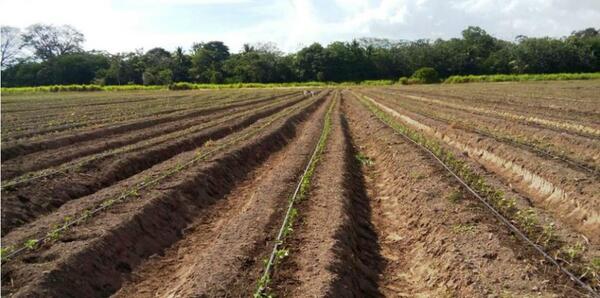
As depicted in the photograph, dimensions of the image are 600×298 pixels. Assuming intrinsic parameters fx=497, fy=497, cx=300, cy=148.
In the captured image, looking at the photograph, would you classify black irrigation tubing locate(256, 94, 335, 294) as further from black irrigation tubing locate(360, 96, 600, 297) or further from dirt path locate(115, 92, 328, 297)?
black irrigation tubing locate(360, 96, 600, 297)

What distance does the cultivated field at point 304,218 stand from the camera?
6.62 m

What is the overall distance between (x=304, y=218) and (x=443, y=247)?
249cm

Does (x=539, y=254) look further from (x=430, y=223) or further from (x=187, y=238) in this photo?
(x=187, y=238)

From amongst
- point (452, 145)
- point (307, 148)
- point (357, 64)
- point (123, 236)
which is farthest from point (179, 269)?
point (357, 64)

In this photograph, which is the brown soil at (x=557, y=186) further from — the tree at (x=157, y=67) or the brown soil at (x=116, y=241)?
the tree at (x=157, y=67)

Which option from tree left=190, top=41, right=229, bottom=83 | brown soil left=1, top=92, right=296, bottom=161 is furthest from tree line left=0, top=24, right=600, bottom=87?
brown soil left=1, top=92, right=296, bottom=161

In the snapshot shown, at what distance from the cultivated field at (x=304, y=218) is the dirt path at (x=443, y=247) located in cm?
3

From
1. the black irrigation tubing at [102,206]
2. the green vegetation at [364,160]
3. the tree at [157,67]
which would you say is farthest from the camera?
the tree at [157,67]

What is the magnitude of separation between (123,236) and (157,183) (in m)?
3.01

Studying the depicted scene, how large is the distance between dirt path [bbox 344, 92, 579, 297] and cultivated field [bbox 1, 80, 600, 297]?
0.03 metres

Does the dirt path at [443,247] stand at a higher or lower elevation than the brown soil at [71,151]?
lower

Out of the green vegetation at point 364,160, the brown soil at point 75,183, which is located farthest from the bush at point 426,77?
the brown soil at point 75,183

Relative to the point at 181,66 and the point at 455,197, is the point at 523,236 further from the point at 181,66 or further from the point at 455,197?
the point at 181,66

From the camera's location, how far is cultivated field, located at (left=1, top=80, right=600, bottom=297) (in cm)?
662
